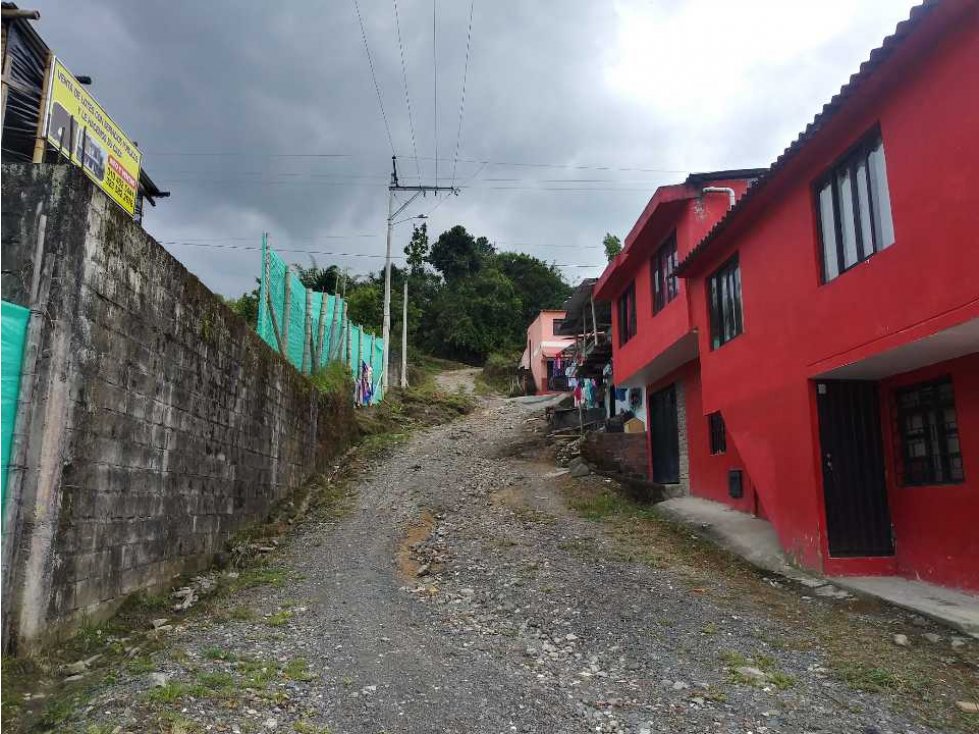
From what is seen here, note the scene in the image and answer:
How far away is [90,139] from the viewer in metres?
7.24

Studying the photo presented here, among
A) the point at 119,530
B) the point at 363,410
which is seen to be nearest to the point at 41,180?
the point at 119,530

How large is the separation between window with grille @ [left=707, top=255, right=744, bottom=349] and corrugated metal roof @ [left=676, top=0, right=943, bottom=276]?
71 cm

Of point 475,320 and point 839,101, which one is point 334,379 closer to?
point 839,101

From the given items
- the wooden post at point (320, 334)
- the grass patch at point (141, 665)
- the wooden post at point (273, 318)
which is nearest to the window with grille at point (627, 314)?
the wooden post at point (320, 334)

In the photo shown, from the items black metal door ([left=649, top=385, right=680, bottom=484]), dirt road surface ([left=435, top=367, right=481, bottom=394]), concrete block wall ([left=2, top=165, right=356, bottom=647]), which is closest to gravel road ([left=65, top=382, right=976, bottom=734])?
concrete block wall ([left=2, top=165, right=356, bottom=647])

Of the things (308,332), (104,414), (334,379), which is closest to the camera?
(104,414)

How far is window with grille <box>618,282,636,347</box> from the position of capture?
15.2 m

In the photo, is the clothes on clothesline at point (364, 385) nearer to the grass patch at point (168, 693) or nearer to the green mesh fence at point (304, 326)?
the green mesh fence at point (304, 326)

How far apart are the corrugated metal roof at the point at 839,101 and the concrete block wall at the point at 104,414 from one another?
6.85 meters

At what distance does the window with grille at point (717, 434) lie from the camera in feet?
41.1

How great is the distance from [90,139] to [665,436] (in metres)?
12.5

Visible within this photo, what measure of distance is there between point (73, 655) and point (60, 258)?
2.87 metres

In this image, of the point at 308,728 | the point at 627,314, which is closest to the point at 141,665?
the point at 308,728

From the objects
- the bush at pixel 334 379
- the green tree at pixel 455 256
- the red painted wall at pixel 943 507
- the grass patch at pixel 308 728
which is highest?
the green tree at pixel 455 256
